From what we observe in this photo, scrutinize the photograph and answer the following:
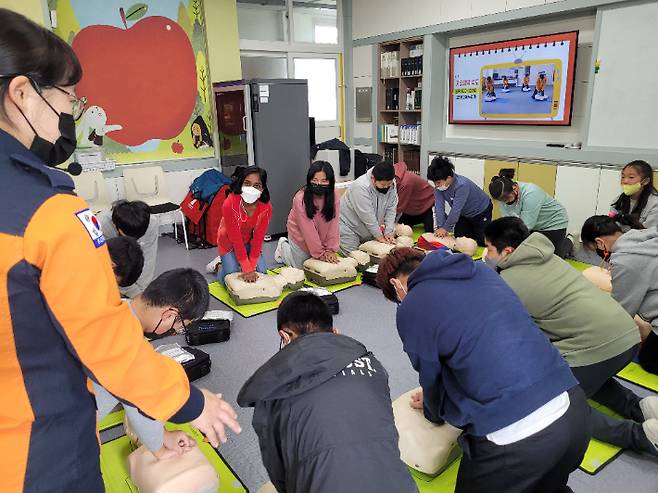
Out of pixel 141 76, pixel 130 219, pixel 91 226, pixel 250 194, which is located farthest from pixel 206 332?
pixel 141 76

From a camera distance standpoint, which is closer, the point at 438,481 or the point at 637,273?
the point at 438,481

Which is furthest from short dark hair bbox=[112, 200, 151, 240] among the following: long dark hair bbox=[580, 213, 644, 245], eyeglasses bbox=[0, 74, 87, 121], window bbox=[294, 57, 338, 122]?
window bbox=[294, 57, 338, 122]

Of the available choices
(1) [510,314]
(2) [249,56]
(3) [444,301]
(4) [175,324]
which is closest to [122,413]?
(4) [175,324]

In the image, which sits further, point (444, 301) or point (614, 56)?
point (614, 56)

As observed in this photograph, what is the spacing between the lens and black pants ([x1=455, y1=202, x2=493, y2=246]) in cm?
476

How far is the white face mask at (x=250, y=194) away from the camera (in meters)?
3.63

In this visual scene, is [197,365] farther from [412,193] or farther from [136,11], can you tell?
[136,11]

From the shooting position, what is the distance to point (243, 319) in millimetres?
3422

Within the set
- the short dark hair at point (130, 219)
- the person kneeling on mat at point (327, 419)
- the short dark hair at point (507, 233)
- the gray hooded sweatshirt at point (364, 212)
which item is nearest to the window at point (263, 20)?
the gray hooded sweatshirt at point (364, 212)

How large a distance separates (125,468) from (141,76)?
4.66m

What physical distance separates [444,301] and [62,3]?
5.34m

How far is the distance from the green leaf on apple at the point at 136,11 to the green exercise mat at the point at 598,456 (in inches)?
225

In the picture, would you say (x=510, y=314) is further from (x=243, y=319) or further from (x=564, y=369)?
(x=243, y=319)

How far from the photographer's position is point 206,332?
3.05m
